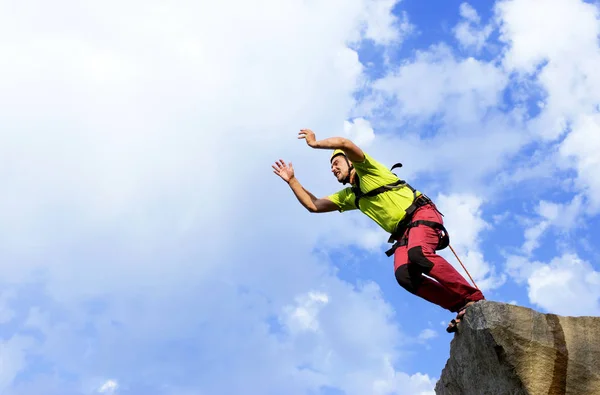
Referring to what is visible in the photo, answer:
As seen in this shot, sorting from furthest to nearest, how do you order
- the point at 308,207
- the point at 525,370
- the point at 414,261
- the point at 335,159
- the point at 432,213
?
the point at 308,207 → the point at 335,159 → the point at 432,213 → the point at 414,261 → the point at 525,370

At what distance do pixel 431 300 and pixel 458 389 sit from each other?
1.45 meters

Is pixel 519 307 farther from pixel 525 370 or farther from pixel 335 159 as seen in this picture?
pixel 335 159

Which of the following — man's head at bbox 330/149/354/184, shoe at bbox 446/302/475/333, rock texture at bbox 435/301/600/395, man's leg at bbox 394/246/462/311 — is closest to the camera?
rock texture at bbox 435/301/600/395

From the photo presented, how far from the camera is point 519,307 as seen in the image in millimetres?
8086

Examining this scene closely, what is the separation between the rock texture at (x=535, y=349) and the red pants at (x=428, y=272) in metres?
0.61

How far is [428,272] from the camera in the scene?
352 inches

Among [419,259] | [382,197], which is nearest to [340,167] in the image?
[382,197]

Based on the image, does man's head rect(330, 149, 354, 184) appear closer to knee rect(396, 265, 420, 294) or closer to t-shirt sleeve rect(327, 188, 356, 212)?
t-shirt sleeve rect(327, 188, 356, 212)

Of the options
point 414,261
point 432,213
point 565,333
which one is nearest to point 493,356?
point 565,333

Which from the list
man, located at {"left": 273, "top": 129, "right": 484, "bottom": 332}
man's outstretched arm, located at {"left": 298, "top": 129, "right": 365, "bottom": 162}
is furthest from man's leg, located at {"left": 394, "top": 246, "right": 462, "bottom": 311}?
man's outstretched arm, located at {"left": 298, "top": 129, "right": 365, "bottom": 162}

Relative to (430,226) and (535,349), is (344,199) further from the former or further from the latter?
(535,349)

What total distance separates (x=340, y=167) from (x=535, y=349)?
4069 millimetres

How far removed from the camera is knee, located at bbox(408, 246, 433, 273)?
29.2 ft

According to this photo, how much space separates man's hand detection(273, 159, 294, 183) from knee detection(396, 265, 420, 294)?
2.95 m
